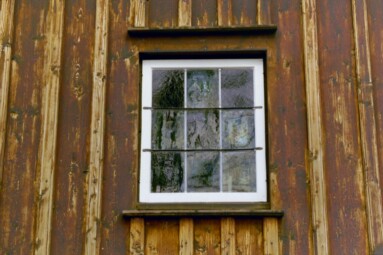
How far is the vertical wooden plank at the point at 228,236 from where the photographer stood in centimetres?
457

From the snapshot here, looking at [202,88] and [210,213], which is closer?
[210,213]

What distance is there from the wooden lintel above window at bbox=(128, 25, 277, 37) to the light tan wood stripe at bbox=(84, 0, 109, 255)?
0.25 meters

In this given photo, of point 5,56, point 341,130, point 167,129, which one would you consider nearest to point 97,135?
point 167,129

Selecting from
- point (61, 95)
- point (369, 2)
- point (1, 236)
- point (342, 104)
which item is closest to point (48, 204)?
point (1, 236)

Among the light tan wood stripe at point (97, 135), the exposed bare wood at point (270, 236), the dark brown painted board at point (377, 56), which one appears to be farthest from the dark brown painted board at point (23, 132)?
the dark brown painted board at point (377, 56)

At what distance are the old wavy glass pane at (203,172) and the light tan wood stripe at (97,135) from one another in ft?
2.18

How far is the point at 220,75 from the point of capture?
5.09 metres

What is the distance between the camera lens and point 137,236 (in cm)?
462

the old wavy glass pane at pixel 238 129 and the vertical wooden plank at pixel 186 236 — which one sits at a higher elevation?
the old wavy glass pane at pixel 238 129

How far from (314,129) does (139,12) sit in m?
1.64

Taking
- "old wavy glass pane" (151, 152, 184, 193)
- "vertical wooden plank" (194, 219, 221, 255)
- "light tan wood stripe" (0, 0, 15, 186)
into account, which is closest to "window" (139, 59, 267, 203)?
"old wavy glass pane" (151, 152, 184, 193)

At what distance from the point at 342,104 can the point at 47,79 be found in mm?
2241

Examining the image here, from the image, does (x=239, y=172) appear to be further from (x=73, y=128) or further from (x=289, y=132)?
(x=73, y=128)

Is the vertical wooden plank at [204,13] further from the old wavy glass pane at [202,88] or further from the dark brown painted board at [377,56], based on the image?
the dark brown painted board at [377,56]
